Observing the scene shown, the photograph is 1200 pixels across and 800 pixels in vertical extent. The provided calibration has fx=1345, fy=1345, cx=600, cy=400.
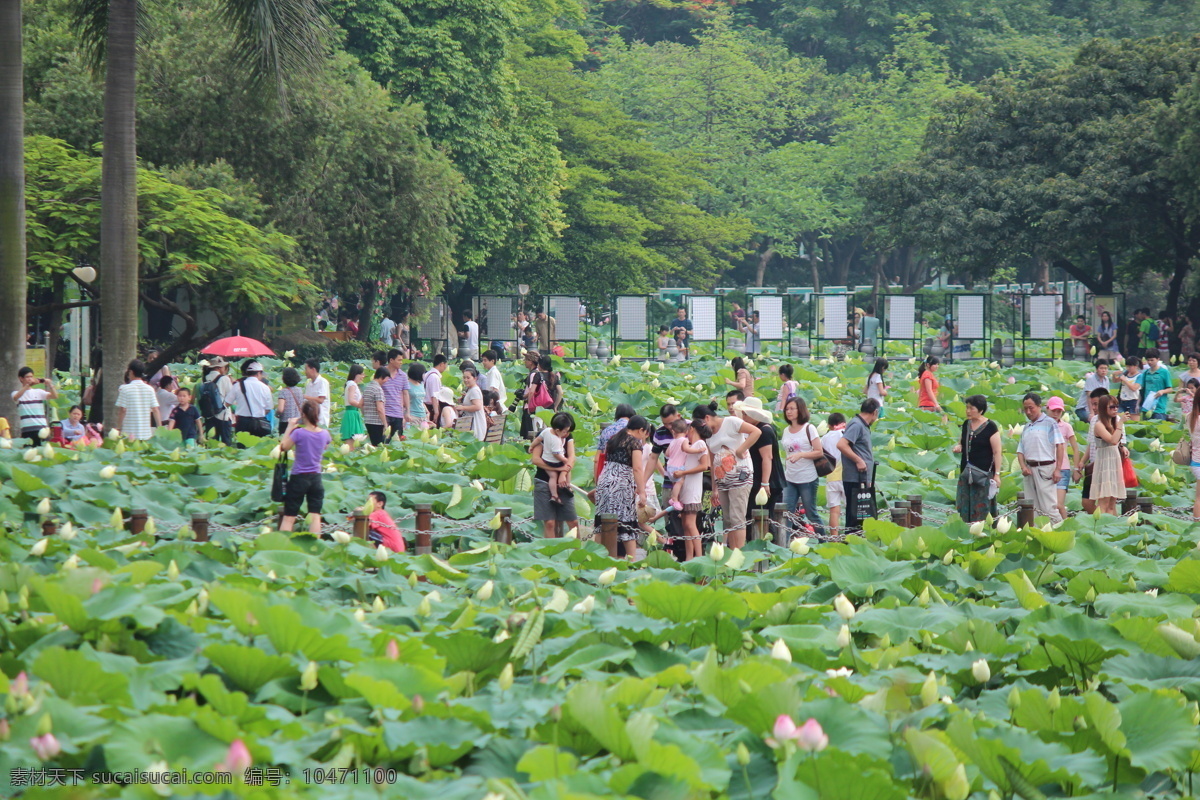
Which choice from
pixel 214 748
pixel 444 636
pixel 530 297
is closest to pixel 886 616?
pixel 444 636

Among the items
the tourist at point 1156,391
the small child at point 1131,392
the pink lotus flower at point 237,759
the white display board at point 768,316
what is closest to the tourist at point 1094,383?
the small child at point 1131,392

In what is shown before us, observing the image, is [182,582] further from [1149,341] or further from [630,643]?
[1149,341]

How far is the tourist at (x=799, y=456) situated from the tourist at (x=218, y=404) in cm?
736

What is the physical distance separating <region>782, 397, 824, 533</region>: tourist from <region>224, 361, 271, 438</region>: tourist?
A: 6.54 m

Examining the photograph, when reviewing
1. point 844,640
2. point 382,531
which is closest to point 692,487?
point 382,531

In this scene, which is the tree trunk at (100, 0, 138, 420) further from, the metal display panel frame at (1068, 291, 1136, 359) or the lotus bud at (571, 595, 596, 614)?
the metal display panel frame at (1068, 291, 1136, 359)

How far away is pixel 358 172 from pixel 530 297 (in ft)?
37.7

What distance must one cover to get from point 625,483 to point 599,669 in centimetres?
449

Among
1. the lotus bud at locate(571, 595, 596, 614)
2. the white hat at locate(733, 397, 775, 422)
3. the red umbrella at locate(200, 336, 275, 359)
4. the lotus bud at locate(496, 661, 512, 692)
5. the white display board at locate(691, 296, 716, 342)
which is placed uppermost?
the white display board at locate(691, 296, 716, 342)

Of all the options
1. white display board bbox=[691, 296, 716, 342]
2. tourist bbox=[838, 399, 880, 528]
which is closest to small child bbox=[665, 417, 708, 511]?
tourist bbox=[838, 399, 880, 528]

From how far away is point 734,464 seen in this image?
10430mm

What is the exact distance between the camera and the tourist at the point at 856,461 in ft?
36.6

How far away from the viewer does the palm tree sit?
47.2 feet

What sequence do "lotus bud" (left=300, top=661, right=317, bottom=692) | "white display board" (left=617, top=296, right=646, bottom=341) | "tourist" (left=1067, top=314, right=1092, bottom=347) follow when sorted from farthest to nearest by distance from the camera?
"white display board" (left=617, top=296, right=646, bottom=341), "tourist" (left=1067, top=314, right=1092, bottom=347), "lotus bud" (left=300, top=661, right=317, bottom=692)
